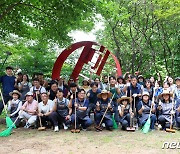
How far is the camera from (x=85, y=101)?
6.98 metres

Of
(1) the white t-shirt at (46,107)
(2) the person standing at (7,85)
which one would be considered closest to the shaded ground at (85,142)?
(1) the white t-shirt at (46,107)

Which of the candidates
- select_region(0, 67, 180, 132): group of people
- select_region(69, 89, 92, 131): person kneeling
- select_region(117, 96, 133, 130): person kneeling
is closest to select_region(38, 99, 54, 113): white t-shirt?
select_region(0, 67, 180, 132): group of people

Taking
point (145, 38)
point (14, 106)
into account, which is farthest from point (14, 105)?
point (145, 38)

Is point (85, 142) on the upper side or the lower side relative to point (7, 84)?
lower

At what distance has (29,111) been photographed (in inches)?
276

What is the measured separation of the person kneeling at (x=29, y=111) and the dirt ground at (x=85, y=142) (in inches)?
10.6

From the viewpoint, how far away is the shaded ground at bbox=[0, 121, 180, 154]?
505 cm

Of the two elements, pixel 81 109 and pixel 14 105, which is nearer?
pixel 81 109

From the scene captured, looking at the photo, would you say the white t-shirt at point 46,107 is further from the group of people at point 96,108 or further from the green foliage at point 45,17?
the green foliage at point 45,17

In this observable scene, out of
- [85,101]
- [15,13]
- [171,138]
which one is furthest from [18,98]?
[171,138]

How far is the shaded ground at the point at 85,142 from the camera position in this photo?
16.6ft

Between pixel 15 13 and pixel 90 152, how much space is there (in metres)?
4.75

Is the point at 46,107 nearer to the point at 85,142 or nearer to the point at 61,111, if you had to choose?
the point at 61,111

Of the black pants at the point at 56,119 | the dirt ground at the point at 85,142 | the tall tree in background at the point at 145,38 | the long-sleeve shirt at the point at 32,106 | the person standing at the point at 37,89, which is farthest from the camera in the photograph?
the tall tree in background at the point at 145,38
